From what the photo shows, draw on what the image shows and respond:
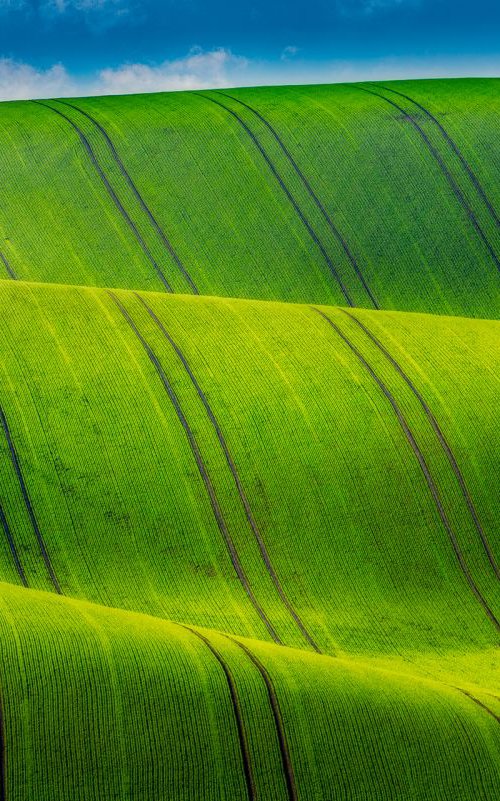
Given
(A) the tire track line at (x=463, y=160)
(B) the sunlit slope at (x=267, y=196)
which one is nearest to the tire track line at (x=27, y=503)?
(B) the sunlit slope at (x=267, y=196)

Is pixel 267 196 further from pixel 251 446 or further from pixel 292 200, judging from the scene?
pixel 251 446

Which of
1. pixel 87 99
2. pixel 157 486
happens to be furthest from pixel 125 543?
pixel 87 99

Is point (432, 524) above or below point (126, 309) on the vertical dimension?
below

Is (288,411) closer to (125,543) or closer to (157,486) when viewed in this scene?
(157,486)

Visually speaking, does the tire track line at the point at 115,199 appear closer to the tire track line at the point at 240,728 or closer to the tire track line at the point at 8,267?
the tire track line at the point at 8,267

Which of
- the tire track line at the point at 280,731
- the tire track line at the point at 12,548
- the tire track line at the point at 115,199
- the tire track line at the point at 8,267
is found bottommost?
the tire track line at the point at 12,548

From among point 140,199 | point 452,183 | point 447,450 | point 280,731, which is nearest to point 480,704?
point 280,731
